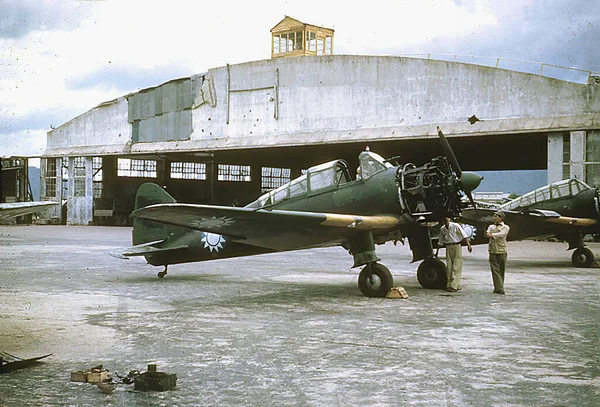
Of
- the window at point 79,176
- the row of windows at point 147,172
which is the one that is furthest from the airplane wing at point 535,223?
the row of windows at point 147,172

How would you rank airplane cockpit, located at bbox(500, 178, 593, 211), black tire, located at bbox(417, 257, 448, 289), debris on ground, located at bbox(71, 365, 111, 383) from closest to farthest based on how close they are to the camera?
1. debris on ground, located at bbox(71, 365, 111, 383)
2. black tire, located at bbox(417, 257, 448, 289)
3. airplane cockpit, located at bbox(500, 178, 593, 211)

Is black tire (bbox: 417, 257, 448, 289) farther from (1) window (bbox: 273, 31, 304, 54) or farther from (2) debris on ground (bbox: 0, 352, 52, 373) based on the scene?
(1) window (bbox: 273, 31, 304, 54)

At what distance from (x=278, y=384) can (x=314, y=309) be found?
4019mm

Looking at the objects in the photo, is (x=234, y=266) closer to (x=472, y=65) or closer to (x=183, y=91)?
(x=472, y=65)

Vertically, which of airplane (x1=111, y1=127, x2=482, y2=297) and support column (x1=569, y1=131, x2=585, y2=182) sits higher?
support column (x1=569, y1=131, x2=585, y2=182)

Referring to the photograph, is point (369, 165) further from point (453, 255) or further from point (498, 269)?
point (498, 269)

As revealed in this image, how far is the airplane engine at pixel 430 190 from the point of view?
10.4 metres

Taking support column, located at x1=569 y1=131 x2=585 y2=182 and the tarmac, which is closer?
the tarmac

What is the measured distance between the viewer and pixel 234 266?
15.9m

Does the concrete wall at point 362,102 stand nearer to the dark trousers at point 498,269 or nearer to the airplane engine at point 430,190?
the dark trousers at point 498,269

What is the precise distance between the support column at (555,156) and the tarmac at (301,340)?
14.0 meters

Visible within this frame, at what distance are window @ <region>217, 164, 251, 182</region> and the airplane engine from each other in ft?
141

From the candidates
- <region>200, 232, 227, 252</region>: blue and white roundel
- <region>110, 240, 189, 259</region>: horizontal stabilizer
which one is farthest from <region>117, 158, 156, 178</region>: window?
<region>200, 232, 227, 252</region>: blue and white roundel

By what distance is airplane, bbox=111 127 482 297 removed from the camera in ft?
31.3
